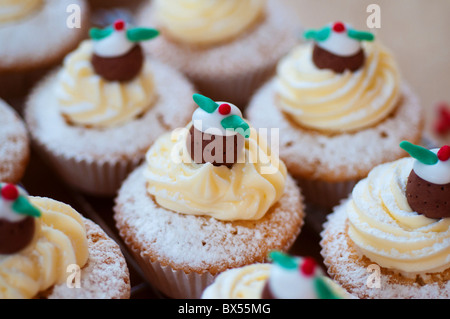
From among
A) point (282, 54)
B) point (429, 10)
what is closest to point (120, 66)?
point (282, 54)

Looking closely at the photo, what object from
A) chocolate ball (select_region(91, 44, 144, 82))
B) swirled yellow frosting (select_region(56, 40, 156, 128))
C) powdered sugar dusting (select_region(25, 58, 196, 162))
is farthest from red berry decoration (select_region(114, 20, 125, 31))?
powdered sugar dusting (select_region(25, 58, 196, 162))

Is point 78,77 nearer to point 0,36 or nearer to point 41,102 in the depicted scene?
point 41,102

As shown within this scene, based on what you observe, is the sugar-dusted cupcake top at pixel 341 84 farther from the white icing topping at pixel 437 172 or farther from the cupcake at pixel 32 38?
the cupcake at pixel 32 38

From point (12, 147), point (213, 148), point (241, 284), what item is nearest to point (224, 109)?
point (213, 148)

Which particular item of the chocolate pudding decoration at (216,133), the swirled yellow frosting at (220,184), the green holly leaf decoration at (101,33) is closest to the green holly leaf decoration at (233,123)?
the chocolate pudding decoration at (216,133)

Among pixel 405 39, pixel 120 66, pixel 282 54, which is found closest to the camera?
pixel 120 66
